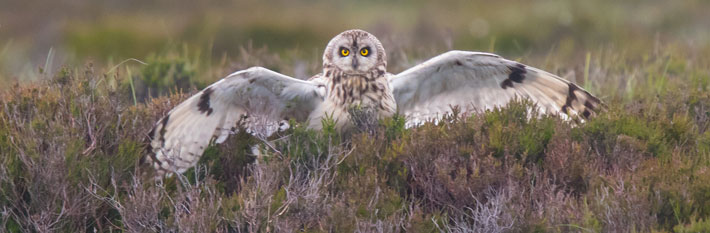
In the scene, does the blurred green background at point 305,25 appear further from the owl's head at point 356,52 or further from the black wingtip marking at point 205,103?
the black wingtip marking at point 205,103

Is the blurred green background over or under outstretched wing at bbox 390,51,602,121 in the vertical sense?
under

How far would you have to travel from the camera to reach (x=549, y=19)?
15828 mm

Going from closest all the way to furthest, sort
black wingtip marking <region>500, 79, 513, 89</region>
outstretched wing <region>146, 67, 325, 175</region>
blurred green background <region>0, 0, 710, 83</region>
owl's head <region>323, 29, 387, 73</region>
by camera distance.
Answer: outstretched wing <region>146, 67, 325, 175</region> < owl's head <region>323, 29, 387, 73</region> < black wingtip marking <region>500, 79, 513, 89</region> < blurred green background <region>0, 0, 710, 83</region>

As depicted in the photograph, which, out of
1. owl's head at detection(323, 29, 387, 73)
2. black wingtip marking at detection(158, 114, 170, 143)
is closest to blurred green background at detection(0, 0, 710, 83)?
owl's head at detection(323, 29, 387, 73)

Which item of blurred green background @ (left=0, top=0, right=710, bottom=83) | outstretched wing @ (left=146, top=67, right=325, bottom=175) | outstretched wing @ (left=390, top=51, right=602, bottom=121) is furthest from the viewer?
blurred green background @ (left=0, top=0, right=710, bottom=83)

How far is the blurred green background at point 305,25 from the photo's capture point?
13.7m

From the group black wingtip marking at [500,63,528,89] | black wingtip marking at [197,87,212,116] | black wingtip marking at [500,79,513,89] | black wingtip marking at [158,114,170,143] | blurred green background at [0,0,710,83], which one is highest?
black wingtip marking at [500,63,528,89]

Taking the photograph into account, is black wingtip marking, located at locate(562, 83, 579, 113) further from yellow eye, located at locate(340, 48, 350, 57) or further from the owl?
yellow eye, located at locate(340, 48, 350, 57)

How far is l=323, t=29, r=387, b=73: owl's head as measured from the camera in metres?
5.41

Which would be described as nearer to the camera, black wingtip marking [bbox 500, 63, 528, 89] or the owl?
the owl

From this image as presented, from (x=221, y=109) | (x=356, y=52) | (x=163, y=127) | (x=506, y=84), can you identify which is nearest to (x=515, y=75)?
(x=506, y=84)

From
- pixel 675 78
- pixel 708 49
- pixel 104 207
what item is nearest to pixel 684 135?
pixel 675 78

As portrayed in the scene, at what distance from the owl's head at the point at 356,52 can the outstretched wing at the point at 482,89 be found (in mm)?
231

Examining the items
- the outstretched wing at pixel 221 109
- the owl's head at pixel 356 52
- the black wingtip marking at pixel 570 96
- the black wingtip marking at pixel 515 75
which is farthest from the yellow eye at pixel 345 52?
the black wingtip marking at pixel 570 96
